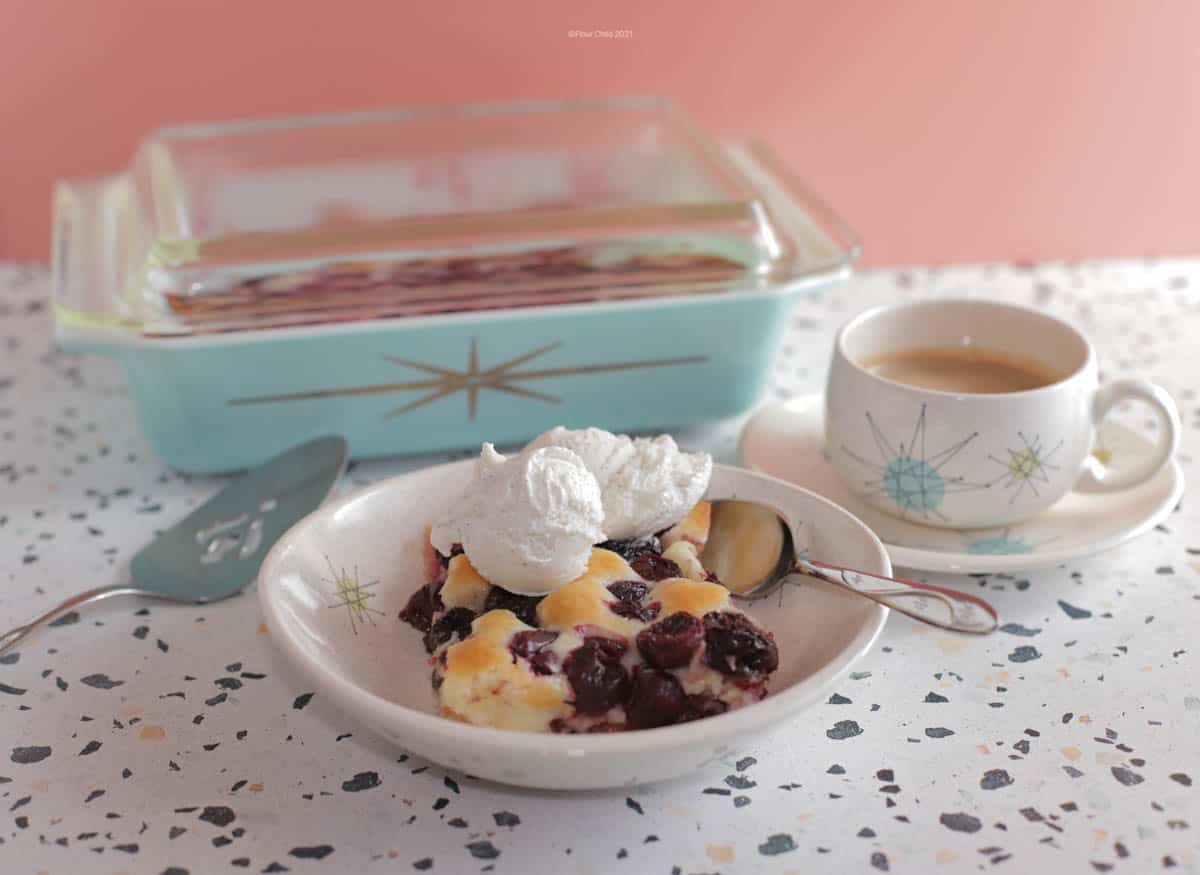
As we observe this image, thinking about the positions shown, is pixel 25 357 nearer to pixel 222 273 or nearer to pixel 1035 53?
pixel 222 273

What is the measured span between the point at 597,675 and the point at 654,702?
30mm

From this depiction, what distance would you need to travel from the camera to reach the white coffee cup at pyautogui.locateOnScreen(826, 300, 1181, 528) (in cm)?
71

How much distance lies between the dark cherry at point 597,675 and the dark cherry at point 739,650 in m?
0.04

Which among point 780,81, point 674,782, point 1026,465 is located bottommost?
point 674,782

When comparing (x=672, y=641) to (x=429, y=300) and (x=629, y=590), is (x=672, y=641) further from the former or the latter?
(x=429, y=300)

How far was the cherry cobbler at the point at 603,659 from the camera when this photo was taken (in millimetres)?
549

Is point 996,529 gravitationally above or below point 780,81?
below

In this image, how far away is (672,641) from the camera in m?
0.56

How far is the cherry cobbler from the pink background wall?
29.8 inches

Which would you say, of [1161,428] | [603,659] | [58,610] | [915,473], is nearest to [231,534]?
[58,610]

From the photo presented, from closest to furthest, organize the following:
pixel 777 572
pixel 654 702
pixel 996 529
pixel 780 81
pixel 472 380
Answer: pixel 654 702, pixel 777 572, pixel 996 529, pixel 472 380, pixel 780 81

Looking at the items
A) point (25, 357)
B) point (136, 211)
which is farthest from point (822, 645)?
point (25, 357)

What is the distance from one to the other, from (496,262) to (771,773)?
1.38 ft

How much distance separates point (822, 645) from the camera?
603 millimetres
